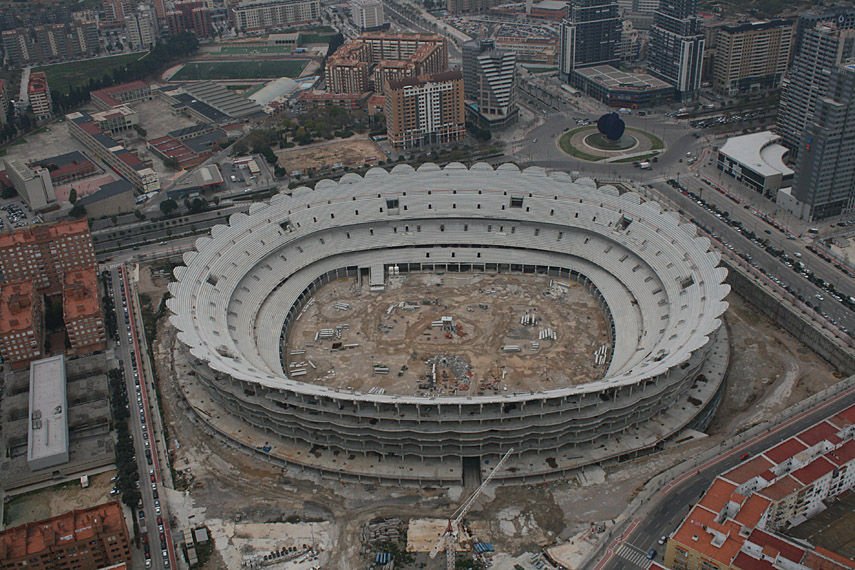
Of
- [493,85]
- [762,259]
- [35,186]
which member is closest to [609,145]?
[493,85]

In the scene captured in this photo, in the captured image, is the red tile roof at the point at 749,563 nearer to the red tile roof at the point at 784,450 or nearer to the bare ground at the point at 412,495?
the red tile roof at the point at 784,450

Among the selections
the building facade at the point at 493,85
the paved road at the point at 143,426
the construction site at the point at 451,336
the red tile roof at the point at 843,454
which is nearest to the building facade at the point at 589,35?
the building facade at the point at 493,85

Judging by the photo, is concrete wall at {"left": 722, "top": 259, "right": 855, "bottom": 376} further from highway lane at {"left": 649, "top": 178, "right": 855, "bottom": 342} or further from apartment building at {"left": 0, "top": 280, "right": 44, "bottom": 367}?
apartment building at {"left": 0, "top": 280, "right": 44, "bottom": 367}

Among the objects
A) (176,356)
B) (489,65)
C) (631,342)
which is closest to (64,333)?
(176,356)

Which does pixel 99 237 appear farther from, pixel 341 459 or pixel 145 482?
pixel 341 459

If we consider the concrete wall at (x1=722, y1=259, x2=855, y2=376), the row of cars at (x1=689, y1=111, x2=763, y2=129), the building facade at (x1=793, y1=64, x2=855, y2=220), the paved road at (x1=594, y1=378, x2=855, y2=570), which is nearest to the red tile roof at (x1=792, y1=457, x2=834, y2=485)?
the paved road at (x1=594, y1=378, x2=855, y2=570)

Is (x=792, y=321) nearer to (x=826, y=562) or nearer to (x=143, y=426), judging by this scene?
(x=826, y=562)

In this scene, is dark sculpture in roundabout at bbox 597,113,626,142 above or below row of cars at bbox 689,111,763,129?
above

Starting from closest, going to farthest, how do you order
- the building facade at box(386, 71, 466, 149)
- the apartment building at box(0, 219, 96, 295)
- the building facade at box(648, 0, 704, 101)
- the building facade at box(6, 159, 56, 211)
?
1. the apartment building at box(0, 219, 96, 295)
2. the building facade at box(6, 159, 56, 211)
3. the building facade at box(386, 71, 466, 149)
4. the building facade at box(648, 0, 704, 101)

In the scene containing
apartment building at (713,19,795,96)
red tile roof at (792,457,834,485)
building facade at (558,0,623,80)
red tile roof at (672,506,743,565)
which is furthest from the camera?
building facade at (558,0,623,80)
